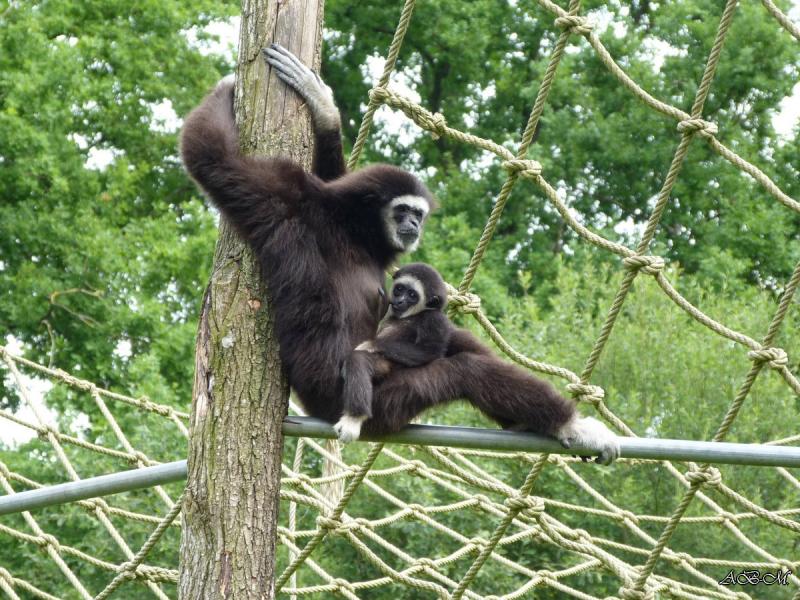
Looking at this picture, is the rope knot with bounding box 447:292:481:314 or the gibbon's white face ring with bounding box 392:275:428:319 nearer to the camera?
the gibbon's white face ring with bounding box 392:275:428:319

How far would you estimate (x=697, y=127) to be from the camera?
4574 mm

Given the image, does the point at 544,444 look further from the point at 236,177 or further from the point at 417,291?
the point at 236,177

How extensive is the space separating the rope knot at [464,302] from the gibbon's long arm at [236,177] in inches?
40.9

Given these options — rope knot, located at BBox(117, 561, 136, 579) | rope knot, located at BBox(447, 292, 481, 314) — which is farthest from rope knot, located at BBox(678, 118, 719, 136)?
rope knot, located at BBox(117, 561, 136, 579)

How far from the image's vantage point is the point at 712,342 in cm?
1139

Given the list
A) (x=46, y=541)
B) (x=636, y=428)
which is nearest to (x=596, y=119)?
(x=636, y=428)

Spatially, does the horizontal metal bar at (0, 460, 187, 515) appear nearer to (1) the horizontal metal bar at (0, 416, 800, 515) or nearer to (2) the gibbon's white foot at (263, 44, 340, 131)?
(1) the horizontal metal bar at (0, 416, 800, 515)

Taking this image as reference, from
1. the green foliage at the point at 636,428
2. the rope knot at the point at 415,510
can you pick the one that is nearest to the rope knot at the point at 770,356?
the rope knot at the point at 415,510

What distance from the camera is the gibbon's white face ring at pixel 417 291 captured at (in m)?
4.30

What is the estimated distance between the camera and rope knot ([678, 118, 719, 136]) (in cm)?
455

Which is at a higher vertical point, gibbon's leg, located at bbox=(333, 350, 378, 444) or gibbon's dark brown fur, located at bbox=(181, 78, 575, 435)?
gibbon's dark brown fur, located at bbox=(181, 78, 575, 435)

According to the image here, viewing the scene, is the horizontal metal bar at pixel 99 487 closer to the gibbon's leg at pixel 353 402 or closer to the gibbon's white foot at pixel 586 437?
the gibbon's leg at pixel 353 402

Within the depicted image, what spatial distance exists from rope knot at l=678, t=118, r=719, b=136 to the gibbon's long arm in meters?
1.79

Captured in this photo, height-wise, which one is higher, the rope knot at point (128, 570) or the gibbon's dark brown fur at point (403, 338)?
the gibbon's dark brown fur at point (403, 338)
